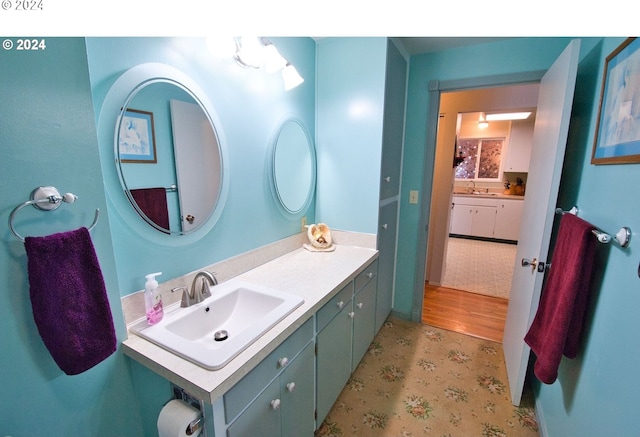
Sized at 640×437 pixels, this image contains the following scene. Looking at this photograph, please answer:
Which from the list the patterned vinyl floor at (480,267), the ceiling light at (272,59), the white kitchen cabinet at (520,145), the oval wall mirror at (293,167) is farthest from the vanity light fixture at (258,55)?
the white kitchen cabinet at (520,145)

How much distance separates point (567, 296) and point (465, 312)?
1.87m

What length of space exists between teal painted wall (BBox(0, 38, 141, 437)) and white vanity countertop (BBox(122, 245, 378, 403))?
0.19m

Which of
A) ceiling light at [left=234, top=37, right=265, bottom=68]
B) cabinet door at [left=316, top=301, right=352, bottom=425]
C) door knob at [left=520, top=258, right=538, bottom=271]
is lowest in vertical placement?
cabinet door at [left=316, top=301, right=352, bottom=425]

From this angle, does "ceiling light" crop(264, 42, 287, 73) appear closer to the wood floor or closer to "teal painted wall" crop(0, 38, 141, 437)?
"teal painted wall" crop(0, 38, 141, 437)

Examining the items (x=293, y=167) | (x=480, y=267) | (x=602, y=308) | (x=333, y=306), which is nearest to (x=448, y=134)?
(x=293, y=167)

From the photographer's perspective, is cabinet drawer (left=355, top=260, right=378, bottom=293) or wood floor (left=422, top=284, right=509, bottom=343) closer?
cabinet drawer (left=355, top=260, right=378, bottom=293)

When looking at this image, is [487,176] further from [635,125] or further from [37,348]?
[37,348]

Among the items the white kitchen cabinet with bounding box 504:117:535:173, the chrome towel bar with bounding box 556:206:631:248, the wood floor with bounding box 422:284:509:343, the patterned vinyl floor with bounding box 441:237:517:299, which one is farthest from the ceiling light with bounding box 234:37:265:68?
the white kitchen cabinet with bounding box 504:117:535:173

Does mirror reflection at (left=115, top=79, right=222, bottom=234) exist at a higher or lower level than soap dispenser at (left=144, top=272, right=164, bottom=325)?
higher

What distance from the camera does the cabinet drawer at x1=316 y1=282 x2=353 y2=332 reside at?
130cm

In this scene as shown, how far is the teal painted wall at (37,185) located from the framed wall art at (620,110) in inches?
66.5

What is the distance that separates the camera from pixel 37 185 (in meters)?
0.71

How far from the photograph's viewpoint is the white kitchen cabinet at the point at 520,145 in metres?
4.97
